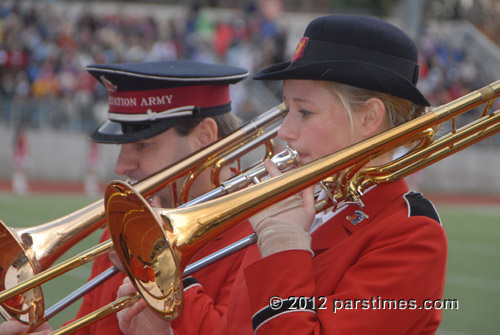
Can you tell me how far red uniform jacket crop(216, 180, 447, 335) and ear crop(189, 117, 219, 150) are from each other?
40.7 inches

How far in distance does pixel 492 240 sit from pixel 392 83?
9824 mm

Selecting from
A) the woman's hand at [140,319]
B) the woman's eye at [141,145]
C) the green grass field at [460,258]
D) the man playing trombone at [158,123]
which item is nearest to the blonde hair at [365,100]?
the man playing trombone at [158,123]

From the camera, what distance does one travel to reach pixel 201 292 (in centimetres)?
255

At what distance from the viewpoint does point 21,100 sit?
1723 cm

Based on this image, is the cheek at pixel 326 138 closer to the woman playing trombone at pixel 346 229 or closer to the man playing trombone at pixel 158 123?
the woman playing trombone at pixel 346 229

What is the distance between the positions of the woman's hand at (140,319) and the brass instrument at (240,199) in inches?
1.6

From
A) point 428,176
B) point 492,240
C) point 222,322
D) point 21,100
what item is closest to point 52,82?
point 21,100

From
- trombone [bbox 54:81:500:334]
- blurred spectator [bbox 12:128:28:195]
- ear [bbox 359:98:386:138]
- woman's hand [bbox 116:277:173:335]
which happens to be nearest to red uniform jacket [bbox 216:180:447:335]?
trombone [bbox 54:81:500:334]

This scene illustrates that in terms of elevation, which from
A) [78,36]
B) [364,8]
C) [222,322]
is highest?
[222,322]

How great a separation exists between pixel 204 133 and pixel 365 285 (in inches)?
49.0

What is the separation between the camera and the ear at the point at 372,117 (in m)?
2.19

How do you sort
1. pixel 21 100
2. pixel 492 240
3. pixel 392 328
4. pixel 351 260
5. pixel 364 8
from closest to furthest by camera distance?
pixel 392 328 → pixel 351 260 → pixel 492 240 → pixel 21 100 → pixel 364 8

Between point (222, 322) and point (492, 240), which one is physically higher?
point (222, 322)

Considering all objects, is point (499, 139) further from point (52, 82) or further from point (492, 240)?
point (52, 82)
